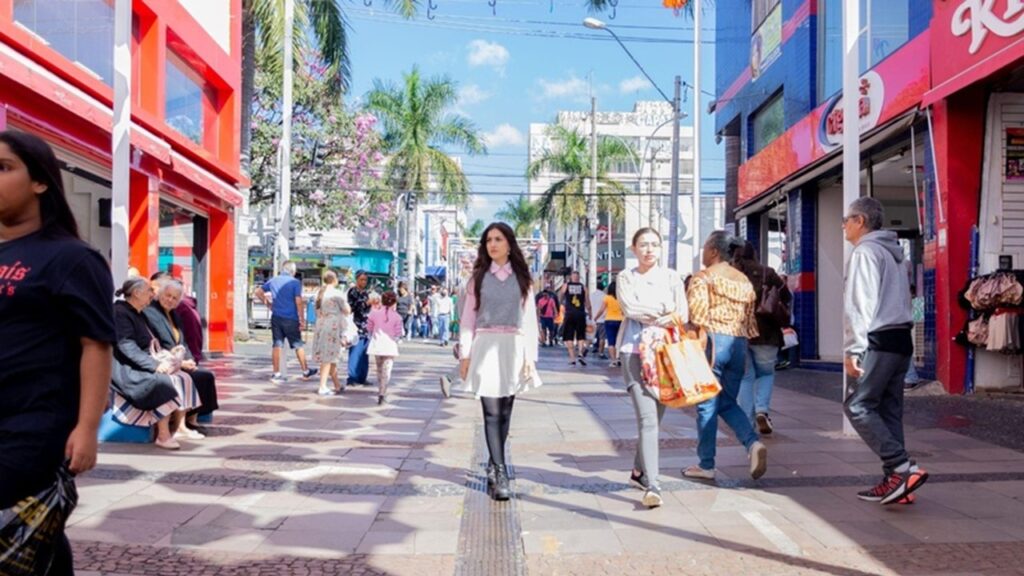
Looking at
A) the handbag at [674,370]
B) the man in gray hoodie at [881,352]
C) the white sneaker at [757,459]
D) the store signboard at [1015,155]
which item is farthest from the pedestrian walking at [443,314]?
the man in gray hoodie at [881,352]

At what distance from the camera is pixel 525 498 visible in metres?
5.84

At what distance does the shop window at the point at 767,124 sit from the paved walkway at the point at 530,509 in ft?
39.6

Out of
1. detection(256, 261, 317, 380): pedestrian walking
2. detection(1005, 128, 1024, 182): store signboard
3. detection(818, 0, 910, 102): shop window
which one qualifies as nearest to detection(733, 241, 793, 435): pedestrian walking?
detection(1005, 128, 1024, 182): store signboard

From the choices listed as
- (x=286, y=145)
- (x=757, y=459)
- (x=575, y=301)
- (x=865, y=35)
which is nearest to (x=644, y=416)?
(x=757, y=459)

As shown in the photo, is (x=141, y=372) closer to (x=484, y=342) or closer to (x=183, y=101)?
(x=484, y=342)

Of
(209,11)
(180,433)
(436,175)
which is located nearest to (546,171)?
(436,175)

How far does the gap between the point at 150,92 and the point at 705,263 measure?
10.9 m

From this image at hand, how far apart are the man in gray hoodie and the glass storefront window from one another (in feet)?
41.6

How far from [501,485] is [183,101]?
13.3 metres

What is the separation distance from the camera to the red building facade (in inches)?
402

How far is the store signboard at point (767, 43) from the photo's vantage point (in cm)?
1848

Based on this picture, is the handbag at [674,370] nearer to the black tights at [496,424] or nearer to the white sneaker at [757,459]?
the white sneaker at [757,459]

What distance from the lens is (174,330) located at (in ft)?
25.3

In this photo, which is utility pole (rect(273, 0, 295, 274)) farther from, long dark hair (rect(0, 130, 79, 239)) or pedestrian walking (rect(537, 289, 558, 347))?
long dark hair (rect(0, 130, 79, 239))
